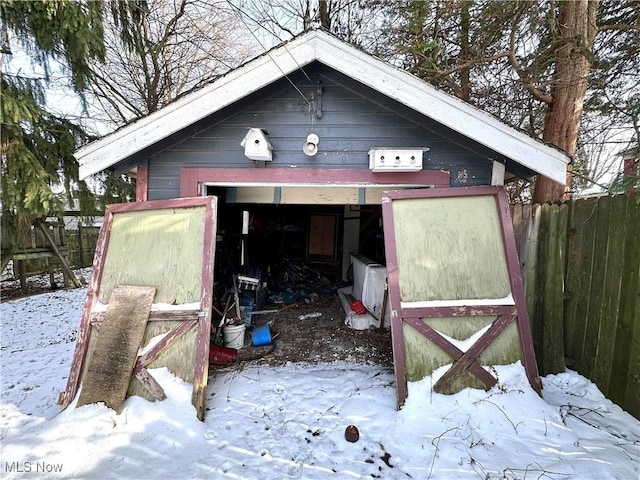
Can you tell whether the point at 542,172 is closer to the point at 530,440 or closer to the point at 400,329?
the point at 400,329

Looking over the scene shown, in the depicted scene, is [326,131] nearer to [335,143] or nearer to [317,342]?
[335,143]

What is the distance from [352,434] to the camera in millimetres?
2404

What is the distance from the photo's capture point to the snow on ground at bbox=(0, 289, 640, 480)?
210 centimetres

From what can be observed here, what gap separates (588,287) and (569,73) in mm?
3297

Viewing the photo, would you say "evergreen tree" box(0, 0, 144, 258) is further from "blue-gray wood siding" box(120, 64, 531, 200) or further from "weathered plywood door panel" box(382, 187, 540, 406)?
"weathered plywood door panel" box(382, 187, 540, 406)

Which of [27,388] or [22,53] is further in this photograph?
[22,53]

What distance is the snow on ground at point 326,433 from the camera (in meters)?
2.10

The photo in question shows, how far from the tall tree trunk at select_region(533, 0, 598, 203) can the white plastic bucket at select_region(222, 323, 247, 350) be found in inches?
195

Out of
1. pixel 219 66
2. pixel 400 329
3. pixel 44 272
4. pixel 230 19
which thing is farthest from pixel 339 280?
pixel 44 272

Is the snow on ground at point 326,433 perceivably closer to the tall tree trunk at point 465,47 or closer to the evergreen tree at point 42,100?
the evergreen tree at point 42,100

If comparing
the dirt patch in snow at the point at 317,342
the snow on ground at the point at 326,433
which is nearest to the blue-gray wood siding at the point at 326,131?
the snow on ground at the point at 326,433

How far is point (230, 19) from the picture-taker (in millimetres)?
8078

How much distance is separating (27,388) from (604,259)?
6.06 m

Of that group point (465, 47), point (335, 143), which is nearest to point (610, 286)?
point (335, 143)
